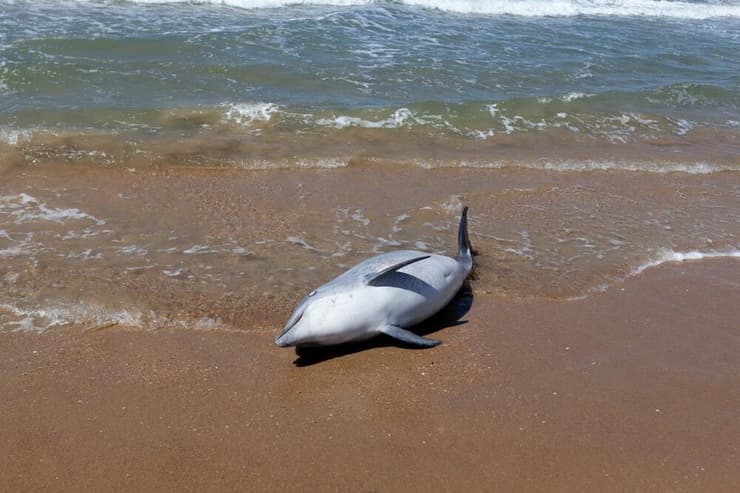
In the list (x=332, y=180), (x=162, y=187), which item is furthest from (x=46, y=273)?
(x=332, y=180)

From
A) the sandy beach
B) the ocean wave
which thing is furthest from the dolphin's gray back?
the ocean wave

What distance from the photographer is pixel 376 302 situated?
5.31 m

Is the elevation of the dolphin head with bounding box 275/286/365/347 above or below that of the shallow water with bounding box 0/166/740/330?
above

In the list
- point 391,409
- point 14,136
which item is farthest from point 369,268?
point 14,136

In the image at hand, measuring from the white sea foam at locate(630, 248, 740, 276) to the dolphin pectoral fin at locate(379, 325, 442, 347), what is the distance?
2696 millimetres

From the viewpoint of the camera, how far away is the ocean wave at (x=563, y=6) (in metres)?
20.7

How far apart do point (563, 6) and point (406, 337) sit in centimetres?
2180

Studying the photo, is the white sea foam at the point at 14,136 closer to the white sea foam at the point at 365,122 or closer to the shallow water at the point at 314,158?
the shallow water at the point at 314,158

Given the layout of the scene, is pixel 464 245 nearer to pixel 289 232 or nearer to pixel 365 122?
pixel 289 232

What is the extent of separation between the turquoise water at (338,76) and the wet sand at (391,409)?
5572 millimetres

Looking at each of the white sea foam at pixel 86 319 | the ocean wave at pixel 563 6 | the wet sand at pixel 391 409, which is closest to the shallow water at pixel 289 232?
the white sea foam at pixel 86 319

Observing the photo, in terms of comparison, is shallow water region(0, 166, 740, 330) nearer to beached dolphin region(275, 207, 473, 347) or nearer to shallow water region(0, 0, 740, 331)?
shallow water region(0, 0, 740, 331)

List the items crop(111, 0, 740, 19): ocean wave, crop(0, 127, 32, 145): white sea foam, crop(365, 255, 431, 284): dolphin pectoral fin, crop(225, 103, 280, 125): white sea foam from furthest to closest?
crop(111, 0, 740, 19): ocean wave < crop(225, 103, 280, 125): white sea foam < crop(0, 127, 32, 145): white sea foam < crop(365, 255, 431, 284): dolphin pectoral fin

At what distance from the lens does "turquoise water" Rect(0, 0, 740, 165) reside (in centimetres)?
1085
